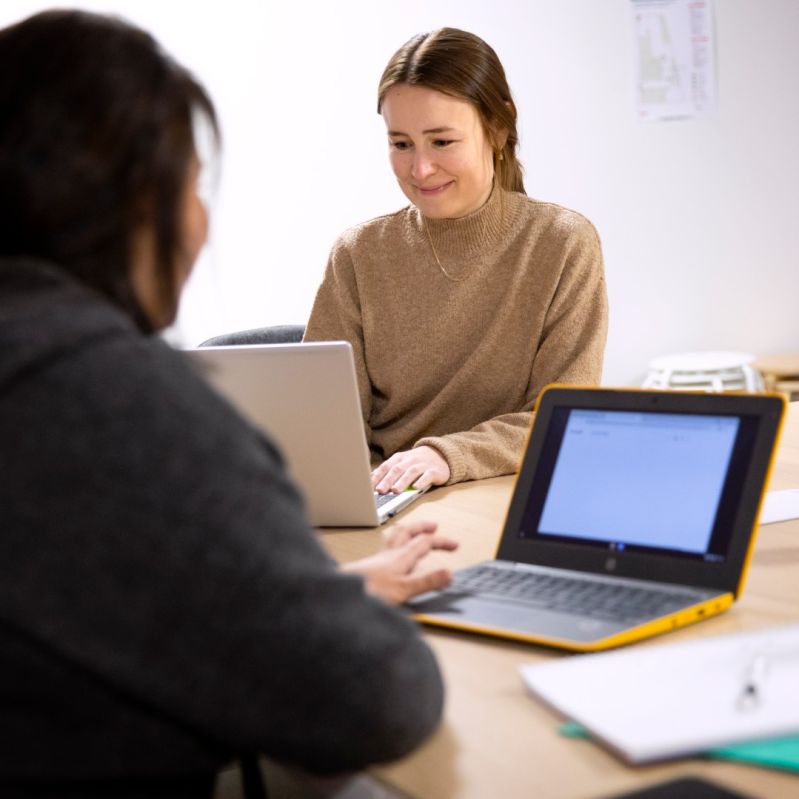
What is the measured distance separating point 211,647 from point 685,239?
4102 mm

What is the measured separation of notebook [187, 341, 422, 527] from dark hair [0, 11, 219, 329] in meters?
0.64

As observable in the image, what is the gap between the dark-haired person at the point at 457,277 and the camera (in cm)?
202

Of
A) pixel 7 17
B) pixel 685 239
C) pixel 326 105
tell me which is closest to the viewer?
pixel 7 17

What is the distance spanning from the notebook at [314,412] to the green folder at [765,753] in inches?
30.0

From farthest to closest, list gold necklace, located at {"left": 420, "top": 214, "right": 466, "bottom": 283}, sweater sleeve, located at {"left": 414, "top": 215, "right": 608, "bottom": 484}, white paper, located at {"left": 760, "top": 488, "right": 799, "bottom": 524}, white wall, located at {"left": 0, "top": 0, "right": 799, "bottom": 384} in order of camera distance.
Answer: white wall, located at {"left": 0, "top": 0, "right": 799, "bottom": 384}
gold necklace, located at {"left": 420, "top": 214, "right": 466, "bottom": 283}
sweater sleeve, located at {"left": 414, "top": 215, "right": 608, "bottom": 484}
white paper, located at {"left": 760, "top": 488, "right": 799, "bottom": 524}

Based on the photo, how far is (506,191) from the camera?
2.19m

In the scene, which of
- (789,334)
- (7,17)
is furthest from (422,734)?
(789,334)

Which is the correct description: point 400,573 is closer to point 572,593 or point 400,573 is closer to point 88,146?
point 572,593

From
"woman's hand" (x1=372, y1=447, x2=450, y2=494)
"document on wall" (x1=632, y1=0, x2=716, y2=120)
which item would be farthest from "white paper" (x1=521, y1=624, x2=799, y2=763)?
"document on wall" (x1=632, y1=0, x2=716, y2=120)

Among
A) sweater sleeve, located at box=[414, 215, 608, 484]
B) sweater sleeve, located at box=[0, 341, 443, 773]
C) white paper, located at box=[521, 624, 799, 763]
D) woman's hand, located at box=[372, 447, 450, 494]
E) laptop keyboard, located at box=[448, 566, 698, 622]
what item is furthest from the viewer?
sweater sleeve, located at box=[414, 215, 608, 484]

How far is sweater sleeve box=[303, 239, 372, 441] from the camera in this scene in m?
2.15

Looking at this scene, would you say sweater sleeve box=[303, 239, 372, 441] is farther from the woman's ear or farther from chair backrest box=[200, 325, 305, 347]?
the woman's ear

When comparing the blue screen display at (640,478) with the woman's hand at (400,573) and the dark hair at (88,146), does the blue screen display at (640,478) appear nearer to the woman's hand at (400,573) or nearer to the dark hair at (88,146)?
the woman's hand at (400,573)

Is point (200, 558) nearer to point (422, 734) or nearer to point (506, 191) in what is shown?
point (422, 734)
